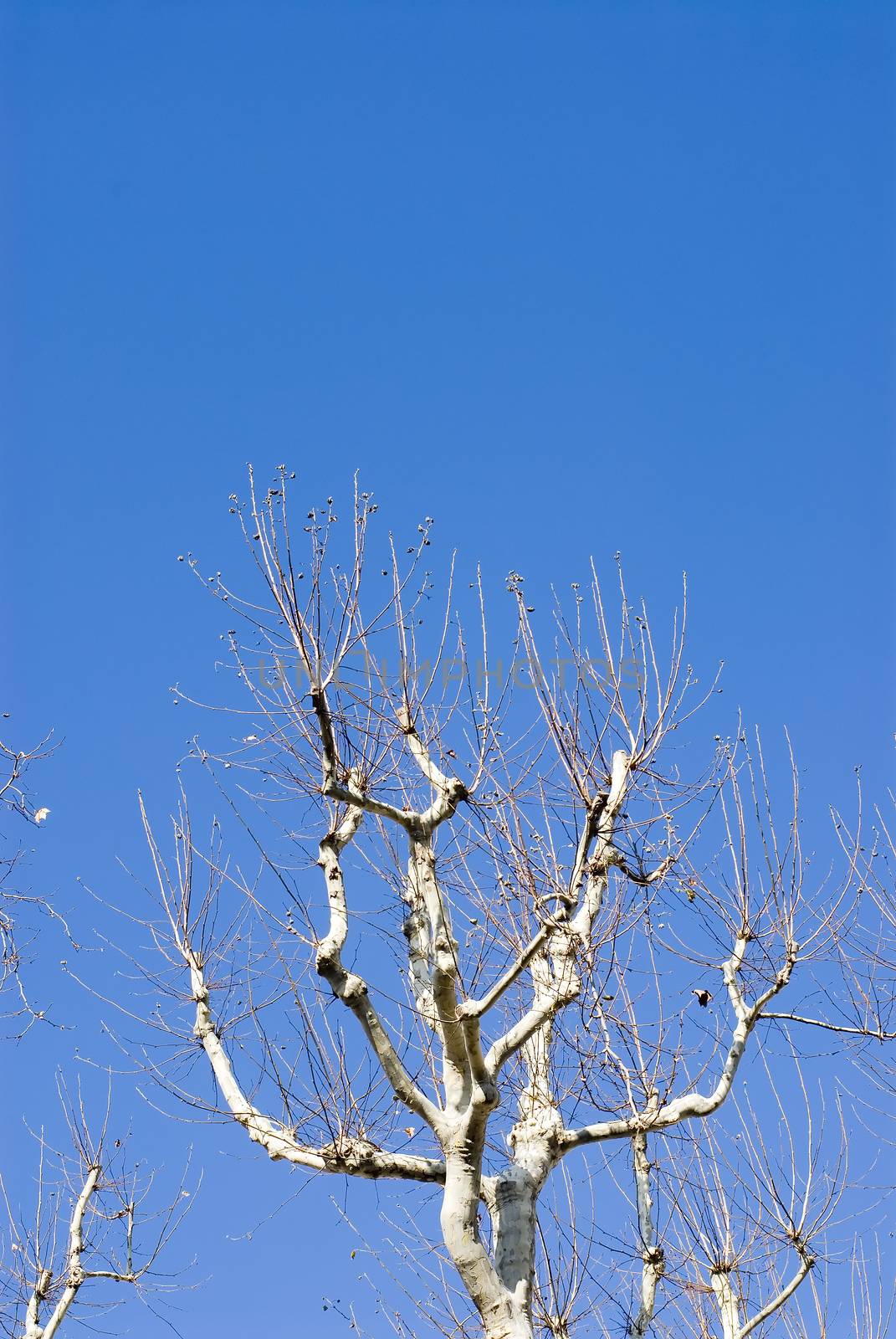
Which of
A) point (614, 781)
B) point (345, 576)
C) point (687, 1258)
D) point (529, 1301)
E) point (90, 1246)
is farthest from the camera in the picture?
point (90, 1246)

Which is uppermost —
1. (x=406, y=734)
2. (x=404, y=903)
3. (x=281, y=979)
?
(x=406, y=734)

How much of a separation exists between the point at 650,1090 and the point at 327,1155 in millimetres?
1643

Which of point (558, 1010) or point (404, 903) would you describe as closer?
point (558, 1010)

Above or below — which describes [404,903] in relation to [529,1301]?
above

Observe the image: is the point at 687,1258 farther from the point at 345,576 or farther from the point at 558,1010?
the point at 345,576

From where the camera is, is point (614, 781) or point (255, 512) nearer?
point (255, 512)

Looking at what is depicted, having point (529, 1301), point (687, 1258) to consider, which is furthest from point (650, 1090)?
point (687, 1258)

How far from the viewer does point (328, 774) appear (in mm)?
6172

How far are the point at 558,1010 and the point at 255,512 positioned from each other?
9.34 ft

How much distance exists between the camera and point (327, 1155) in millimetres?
6418

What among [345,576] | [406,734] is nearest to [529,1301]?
[406,734]

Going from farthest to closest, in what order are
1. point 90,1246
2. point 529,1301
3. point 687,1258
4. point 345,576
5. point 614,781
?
point 90,1246 < point 687,1258 < point 614,781 < point 345,576 < point 529,1301

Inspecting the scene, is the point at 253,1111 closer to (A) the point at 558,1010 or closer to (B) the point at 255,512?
(A) the point at 558,1010

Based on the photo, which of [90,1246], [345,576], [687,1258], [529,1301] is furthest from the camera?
[90,1246]
